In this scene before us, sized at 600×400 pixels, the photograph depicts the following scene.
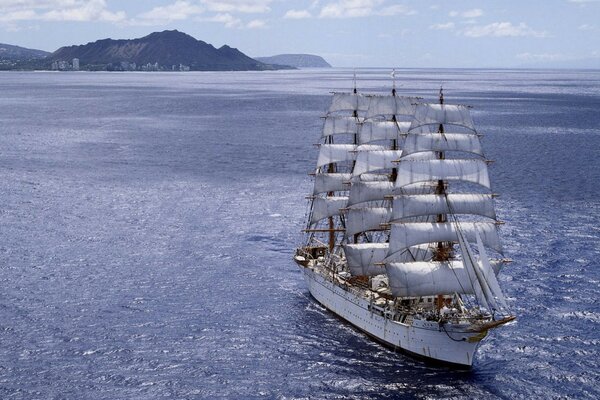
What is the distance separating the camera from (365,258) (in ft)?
228

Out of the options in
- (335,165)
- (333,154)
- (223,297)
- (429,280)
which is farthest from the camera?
(335,165)

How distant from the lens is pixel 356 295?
217ft

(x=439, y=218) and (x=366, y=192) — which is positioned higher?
(x=366, y=192)

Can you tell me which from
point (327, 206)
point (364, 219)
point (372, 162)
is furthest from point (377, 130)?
point (327, 206)

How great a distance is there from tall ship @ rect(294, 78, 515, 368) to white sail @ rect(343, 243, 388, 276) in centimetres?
9

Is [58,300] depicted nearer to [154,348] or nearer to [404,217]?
[154,348]

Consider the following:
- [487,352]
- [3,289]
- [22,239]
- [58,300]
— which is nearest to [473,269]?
[487,352]

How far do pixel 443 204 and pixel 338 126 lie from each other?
64.7 feet

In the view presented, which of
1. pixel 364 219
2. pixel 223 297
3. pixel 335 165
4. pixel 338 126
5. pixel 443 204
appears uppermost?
pixel 338 126

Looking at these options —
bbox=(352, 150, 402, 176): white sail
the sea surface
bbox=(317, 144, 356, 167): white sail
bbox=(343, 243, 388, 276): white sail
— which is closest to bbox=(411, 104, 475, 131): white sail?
bbox=(352, 150, 402, 176): white sail

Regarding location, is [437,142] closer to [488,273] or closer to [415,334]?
[488,273]

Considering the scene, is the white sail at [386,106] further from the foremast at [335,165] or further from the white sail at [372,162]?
the white sail at [372,162]

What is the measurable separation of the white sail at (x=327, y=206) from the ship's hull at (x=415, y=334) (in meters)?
12.2

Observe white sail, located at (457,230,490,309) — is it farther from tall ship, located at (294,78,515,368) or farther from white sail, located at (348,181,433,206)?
white sail, located at (348,181,433,206)
